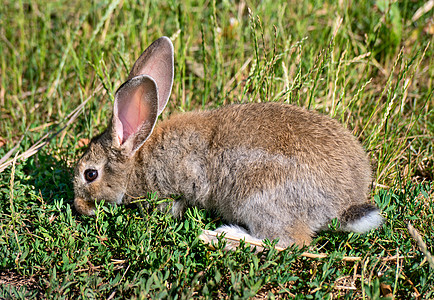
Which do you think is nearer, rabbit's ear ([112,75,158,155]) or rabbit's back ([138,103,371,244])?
rabbit's back ([138,103,371,244])

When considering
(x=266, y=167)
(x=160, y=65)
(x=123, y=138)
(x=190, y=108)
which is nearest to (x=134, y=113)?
(x=123, y=138)

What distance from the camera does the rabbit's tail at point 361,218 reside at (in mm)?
3369

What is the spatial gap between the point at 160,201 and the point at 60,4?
3.98 m

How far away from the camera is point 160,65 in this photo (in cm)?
418

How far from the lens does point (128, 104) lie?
3824mm

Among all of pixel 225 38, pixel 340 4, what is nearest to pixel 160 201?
pixel 225 38

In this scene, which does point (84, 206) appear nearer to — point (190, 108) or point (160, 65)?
point (160, 65)

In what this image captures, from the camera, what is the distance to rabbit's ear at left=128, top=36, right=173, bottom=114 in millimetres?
4125

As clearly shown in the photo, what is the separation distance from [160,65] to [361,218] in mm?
2103

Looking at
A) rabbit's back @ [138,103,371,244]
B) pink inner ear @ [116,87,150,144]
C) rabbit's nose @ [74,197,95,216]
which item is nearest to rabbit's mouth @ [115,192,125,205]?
rabbit's nose @ [74,197,95,216]

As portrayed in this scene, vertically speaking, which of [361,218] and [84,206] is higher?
[361,218]

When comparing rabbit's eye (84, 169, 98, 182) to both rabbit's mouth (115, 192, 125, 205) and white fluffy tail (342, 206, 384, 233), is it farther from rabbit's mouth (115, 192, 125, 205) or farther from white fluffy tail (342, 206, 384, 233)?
white fluffy tail (342, 206, 384, 233)

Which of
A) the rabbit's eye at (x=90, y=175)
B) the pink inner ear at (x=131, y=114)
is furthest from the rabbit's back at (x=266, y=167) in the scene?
the rabbit's eye at (x=90, y=175)

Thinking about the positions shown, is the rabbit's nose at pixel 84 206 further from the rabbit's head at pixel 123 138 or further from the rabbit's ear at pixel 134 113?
the rabbit's ear at pixel 134 113
